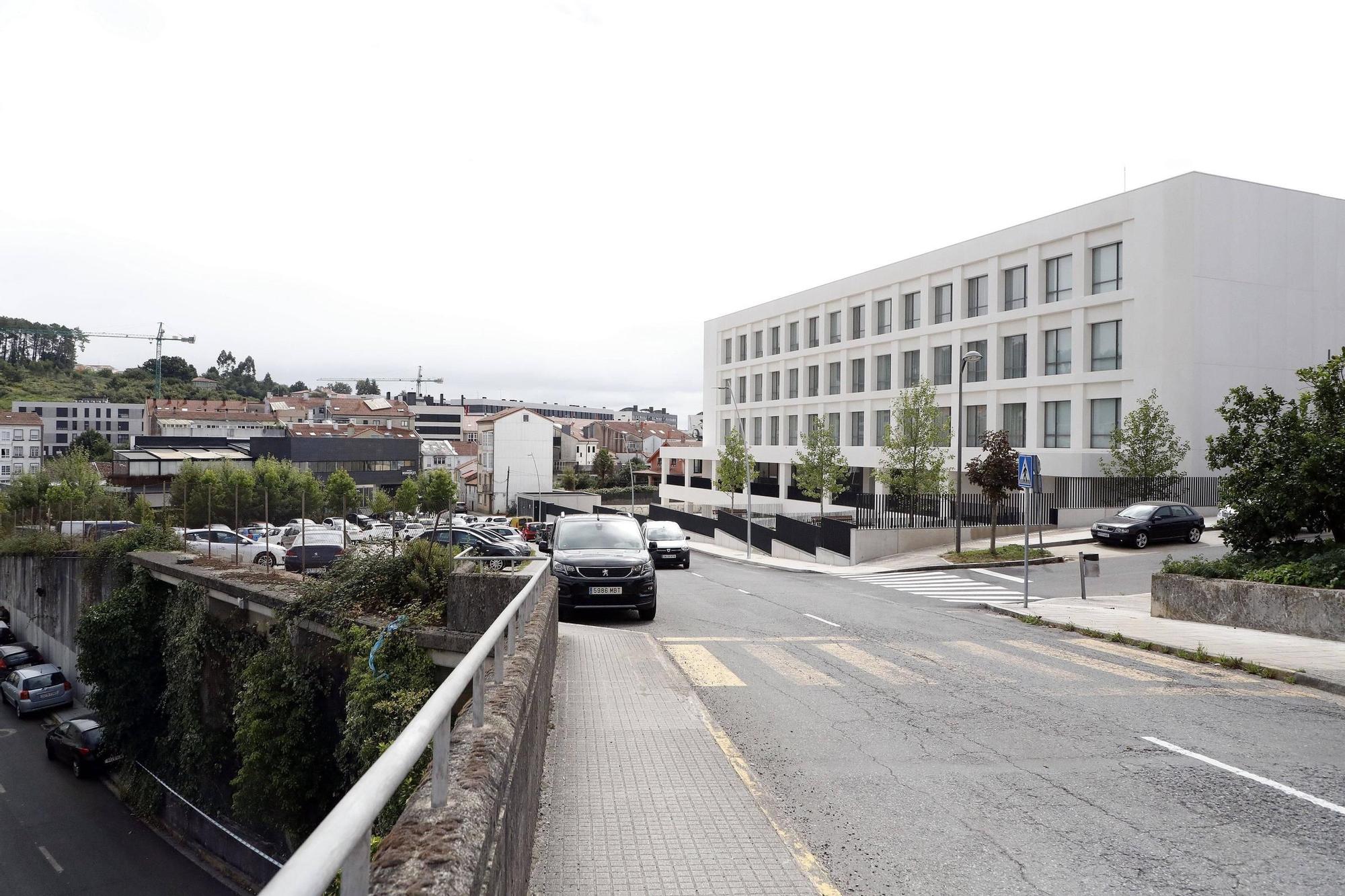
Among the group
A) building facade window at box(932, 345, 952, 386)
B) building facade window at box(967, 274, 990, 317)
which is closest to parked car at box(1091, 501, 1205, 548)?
building facade window at box(967, 274, 990, 317)

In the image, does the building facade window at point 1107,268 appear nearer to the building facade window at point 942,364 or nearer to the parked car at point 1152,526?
the building facade window at point 942,364

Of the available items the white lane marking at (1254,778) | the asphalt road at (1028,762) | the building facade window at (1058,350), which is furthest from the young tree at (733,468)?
the white lane marking at (1254,778)

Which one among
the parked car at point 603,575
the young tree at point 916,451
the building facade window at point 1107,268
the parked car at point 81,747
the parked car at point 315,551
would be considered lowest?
the parked car at point 81,747

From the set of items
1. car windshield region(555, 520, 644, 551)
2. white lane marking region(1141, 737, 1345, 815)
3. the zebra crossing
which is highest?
car windshield region(555, 520, 644, 551)

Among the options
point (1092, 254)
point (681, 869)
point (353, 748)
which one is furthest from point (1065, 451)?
point (681, 869)

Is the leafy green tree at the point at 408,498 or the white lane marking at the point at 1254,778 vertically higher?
the white lane marking at the point at 1254,778

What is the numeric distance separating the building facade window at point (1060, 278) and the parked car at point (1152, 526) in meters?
13.4

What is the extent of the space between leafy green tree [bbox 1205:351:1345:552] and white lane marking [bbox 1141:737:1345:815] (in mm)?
9930

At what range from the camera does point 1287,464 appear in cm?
1558

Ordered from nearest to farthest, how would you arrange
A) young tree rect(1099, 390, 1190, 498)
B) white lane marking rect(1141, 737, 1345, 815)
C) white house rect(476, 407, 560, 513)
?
white lane marking rect(1141, 737, 1345, 815), young tree rect(1099, 390, 1190, 498), white house rect(476, 407, 560, 513)

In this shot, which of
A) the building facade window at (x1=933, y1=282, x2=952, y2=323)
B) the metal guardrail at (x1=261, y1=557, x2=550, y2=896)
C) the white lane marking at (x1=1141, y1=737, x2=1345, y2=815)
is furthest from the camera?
the building facade window at (x1=933, y1=282, x2=952, y2=323)

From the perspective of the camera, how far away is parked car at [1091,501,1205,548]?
29.6 meters

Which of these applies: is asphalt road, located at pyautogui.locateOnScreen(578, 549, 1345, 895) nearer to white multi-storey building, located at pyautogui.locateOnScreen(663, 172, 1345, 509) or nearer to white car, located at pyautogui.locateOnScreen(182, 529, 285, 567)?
white car, located at pyautogui.locateOnScreen(182, 529, 285, 567)

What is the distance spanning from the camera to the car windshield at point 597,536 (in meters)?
15.9
